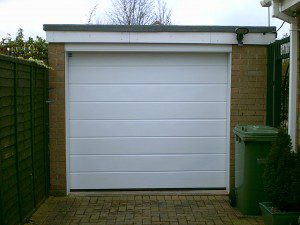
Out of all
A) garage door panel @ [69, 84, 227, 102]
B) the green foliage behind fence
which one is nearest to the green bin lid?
garage door panel @ [69, 84, 227, 102]

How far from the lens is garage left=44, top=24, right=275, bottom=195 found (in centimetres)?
858

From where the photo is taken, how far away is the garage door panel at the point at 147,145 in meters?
8.76

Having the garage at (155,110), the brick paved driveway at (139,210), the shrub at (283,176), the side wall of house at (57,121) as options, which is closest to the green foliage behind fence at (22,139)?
the side wall of house at (57,121)

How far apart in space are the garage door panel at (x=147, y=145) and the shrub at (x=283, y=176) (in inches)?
105

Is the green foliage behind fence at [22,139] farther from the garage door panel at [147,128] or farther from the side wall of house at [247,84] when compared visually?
the side wall of house at [247,84]

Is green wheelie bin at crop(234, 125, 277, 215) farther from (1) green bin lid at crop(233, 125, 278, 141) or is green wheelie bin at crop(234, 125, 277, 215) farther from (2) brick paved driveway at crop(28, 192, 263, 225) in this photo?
(2) brick paved driveway at crop(28, 192, 263, 225)

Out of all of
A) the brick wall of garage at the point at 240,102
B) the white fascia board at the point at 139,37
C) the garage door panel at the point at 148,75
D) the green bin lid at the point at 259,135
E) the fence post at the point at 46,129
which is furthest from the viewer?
the garage door panel at the point at 148,75

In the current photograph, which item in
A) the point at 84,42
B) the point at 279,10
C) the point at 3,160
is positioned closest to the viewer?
the point at 3,160

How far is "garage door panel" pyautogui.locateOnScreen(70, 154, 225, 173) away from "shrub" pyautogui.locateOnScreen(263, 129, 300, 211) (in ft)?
8.86

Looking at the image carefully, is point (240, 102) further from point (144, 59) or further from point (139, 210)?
point (139, 210)

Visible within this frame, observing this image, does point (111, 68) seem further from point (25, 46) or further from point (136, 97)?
point (25, 46)

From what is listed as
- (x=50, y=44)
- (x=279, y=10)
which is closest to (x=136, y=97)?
→ (x=50, y=44)

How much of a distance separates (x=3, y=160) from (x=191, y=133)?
3851mm

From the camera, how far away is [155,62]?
874 cm
